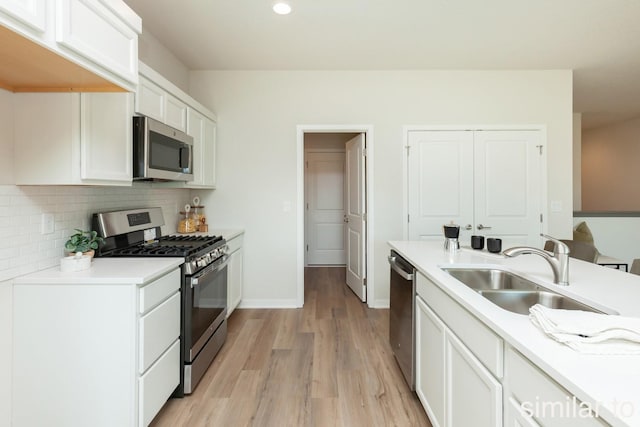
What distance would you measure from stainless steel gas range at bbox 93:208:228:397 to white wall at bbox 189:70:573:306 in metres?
0.97

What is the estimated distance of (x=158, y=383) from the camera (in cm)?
174

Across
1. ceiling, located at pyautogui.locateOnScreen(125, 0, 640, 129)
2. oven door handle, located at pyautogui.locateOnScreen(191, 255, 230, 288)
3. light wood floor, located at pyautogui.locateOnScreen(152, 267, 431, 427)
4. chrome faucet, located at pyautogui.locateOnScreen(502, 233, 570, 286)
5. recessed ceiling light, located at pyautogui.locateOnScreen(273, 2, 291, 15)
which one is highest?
ceiling, located at pyautogui.locateOnScreen(125, 0, 640, 129)

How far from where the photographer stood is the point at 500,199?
363 centimetres

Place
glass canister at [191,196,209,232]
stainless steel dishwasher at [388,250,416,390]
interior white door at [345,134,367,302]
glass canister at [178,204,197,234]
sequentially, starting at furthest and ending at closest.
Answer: interior white door at [345,134,367,302] < glass canister at [191,196,209,232] < glass canister at [178,204,197,234] < stainless steel dishwasher at [388,250,416,390]

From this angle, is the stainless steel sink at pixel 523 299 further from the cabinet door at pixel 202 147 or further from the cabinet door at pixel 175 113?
the cabinet door at pixel 202 147

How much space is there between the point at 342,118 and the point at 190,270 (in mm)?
2403

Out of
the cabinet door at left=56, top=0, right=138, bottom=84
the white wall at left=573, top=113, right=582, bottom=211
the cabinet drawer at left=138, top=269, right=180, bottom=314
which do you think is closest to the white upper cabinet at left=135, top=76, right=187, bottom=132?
the cabinet door at left=56, top=0, right=138, bottom=84

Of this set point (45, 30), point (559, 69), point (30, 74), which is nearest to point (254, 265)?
point (30, 74)

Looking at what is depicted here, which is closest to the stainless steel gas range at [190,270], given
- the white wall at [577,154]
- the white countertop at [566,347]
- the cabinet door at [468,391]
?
the white countertop at [566,347]

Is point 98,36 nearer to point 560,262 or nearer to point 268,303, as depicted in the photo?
point 560,262

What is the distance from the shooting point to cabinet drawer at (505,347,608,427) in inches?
27.9

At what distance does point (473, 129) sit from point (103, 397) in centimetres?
394

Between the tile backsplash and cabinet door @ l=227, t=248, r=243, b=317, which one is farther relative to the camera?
cabinet door @ l=227, t=248, r=243, b=317

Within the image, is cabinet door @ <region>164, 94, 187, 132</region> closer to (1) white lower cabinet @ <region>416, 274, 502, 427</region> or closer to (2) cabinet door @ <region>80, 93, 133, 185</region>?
(2) cabinet door @ <region>80, 93, 133, 185</region>
